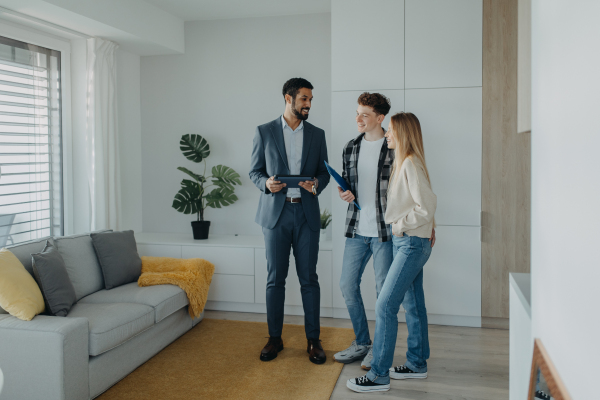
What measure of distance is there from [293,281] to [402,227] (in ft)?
5.65

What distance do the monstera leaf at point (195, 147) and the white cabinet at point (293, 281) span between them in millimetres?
1139

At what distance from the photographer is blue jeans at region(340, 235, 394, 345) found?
274 cm

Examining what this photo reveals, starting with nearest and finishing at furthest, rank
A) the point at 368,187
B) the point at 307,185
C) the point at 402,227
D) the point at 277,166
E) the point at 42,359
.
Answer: the point at 42,359, the point at 402,227, the point at 368,187, the point at 307,185, the point at 277,166

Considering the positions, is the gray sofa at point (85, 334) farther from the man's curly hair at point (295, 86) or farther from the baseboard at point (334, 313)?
the man's curly hair at point (295, 86)

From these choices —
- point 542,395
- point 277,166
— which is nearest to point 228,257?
point 277,166

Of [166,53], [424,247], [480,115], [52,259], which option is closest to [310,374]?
[424,247]

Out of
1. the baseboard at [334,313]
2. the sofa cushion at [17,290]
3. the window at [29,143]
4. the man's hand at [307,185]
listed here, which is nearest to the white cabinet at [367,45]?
the man's hand at [307,185]

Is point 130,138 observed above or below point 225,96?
below

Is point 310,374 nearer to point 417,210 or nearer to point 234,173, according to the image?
point 417,210

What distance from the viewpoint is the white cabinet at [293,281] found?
3799mm

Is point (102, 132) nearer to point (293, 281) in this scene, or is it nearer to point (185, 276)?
point (185, 276)

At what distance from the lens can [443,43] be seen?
350 cm

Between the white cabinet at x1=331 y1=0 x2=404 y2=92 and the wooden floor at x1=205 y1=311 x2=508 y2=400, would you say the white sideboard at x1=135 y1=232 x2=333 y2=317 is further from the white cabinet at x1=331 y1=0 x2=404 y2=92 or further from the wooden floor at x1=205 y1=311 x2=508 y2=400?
the white cabinet at x1=331 y1=0 x2=404 y2=92

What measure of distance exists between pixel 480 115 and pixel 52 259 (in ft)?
9.94
